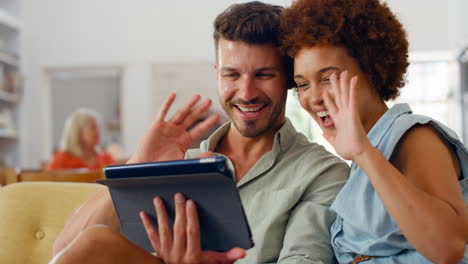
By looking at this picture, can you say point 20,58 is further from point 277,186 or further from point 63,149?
point 277,186

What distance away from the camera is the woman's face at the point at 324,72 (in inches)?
56.1

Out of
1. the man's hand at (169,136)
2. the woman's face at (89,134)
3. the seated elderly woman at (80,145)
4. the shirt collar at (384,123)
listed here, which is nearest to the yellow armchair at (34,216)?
the man's hand at (169,136)

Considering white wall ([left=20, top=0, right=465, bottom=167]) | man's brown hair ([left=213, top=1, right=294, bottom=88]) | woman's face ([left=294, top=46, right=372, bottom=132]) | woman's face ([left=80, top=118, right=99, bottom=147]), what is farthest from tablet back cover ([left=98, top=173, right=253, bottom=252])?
white wall ([left=20, top=0, right=465, bottom=167])

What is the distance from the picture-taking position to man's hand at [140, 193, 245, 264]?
4.18 ft

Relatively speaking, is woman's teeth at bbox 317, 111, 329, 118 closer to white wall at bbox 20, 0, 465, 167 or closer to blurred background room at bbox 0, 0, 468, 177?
blurred background room at bbox 0, 0, 468, 177

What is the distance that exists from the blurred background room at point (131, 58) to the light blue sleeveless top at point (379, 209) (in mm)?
5108

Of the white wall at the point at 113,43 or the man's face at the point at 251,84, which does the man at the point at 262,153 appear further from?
the white wall at the point at 113,43

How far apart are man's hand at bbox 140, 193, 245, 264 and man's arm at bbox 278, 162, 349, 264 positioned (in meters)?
0.24

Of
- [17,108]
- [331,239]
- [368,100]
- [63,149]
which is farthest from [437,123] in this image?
[17,108]

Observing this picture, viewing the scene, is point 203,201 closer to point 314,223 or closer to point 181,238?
point 181,238

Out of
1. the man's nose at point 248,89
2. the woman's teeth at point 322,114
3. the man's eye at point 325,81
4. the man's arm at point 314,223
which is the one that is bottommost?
the man's arm at point 314,223

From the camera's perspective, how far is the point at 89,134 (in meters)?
5.24

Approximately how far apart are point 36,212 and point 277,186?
0.82 meters

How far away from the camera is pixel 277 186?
5.48ft
